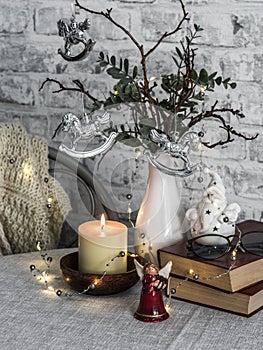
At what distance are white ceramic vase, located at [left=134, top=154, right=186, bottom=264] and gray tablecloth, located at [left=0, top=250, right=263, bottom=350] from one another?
0.27 ft

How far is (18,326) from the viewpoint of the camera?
3.63 ft

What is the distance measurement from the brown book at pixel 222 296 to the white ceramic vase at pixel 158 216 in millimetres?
77

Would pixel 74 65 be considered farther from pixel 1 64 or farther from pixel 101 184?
pixel 101 184

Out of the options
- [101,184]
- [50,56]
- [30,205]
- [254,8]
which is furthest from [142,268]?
[50,56]

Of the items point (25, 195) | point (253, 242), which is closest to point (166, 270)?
point (253, 242)

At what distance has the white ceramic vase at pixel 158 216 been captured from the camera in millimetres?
1257

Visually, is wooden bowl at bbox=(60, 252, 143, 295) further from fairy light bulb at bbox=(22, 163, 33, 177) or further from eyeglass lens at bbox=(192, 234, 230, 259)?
fairy light bulb at bbox=(22, 163, 33, 177)

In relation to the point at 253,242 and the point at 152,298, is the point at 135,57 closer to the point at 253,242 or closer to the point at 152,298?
the point at 253,242

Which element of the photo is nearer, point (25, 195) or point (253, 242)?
point (253, 242)

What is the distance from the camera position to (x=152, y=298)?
113 cm

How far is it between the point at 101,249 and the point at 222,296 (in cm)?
22

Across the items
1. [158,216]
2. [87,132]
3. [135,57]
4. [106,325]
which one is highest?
[135,57]

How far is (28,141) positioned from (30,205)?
5.8 inches

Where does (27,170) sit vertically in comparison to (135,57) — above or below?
below
